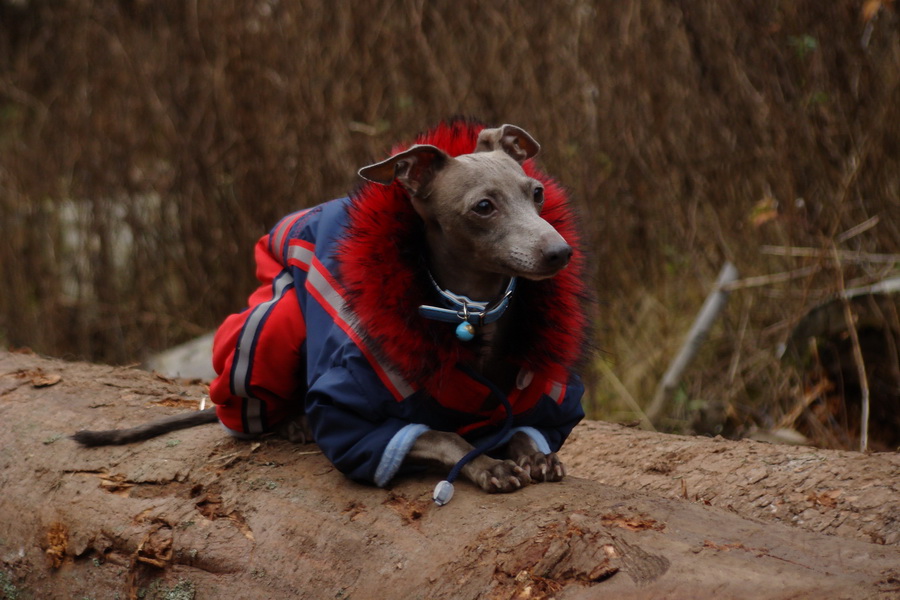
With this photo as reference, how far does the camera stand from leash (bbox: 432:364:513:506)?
2619 millimetres

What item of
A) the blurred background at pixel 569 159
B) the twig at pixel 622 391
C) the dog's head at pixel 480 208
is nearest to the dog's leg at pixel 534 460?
the dog's head at pixel 480 208

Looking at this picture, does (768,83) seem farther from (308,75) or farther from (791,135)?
(308,75)

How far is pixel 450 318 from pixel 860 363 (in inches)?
96.5

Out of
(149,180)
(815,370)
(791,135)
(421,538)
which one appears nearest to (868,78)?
(791,135)

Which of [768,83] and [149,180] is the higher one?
[768,83]

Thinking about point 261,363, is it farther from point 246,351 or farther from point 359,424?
point 359,424

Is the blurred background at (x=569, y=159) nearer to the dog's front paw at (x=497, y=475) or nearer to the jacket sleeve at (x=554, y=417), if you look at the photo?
the jacket sleeve at (x=554, y=417)

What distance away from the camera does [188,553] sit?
2766 mm

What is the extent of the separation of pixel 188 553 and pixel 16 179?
5234 mm

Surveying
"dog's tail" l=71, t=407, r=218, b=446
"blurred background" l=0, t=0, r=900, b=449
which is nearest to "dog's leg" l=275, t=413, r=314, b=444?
"dog's tail" l=71, t=407, r=218, b=446

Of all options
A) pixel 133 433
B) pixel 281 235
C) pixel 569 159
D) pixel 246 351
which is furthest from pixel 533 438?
pixel 569 159

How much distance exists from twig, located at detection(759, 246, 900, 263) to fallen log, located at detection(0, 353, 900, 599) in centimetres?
257

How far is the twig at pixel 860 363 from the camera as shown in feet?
13.8

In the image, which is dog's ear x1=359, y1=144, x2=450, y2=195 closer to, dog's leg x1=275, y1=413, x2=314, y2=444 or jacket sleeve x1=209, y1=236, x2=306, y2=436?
jacket sleeve x1=209, y1=236, x2=306, y2=436
